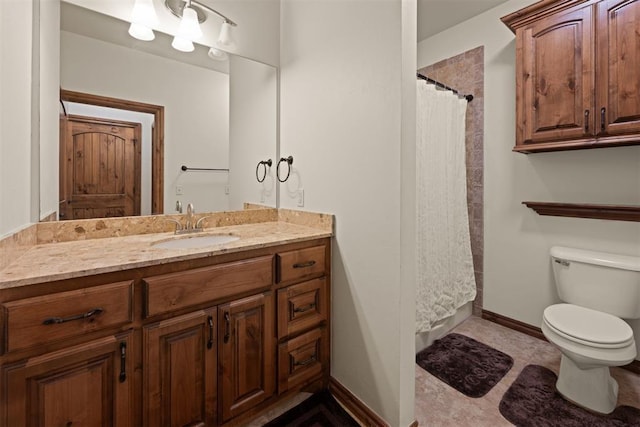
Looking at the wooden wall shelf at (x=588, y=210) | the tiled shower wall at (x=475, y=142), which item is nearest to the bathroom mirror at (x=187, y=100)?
the tiled shower wall at (x=475, y=142)

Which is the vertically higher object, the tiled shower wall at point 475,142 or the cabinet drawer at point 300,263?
the tiled shower wall at point 475,142

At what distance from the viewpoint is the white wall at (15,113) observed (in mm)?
928

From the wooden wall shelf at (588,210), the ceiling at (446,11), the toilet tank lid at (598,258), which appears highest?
the ceiling at (446,11)

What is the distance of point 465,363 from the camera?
189cm

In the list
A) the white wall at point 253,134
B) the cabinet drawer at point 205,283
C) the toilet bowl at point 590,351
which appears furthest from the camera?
the white wall at point 253,134

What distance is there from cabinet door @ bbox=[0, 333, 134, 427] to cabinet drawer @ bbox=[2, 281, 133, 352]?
0.06 m

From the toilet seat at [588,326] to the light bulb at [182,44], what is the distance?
252 cm

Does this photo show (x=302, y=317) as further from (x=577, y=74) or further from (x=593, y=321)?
(x=577, y=74)

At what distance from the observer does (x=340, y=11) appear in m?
1.55

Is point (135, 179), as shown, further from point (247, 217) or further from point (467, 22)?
point (467, 22)

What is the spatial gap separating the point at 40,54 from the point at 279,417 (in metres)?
1.94

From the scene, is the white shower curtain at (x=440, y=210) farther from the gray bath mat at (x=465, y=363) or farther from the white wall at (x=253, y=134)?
the white wall at (x=253, y=134)

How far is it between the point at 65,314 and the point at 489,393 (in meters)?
1.96

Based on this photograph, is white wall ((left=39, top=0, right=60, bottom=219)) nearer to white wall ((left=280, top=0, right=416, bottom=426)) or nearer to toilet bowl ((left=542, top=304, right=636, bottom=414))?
white wall ((left=280, top=0, right=416, bottom=426))
